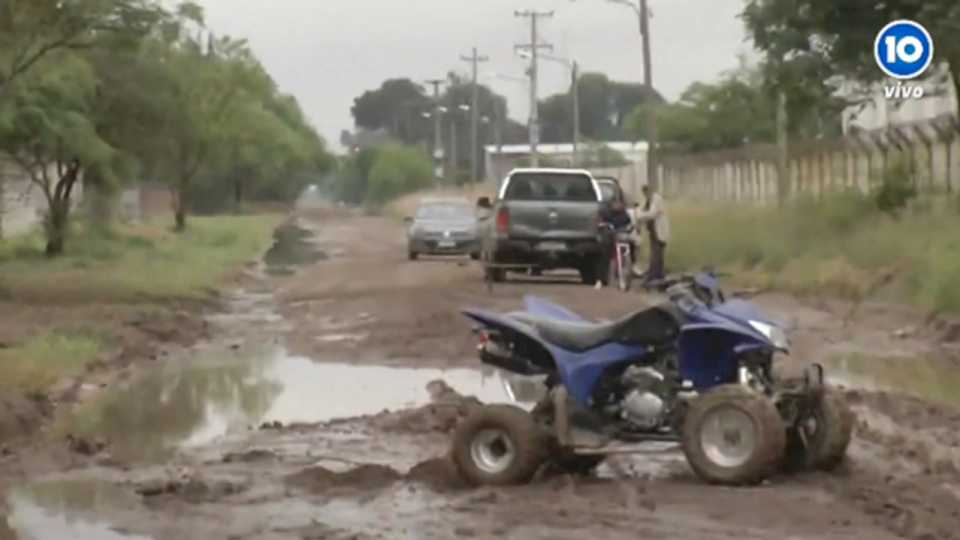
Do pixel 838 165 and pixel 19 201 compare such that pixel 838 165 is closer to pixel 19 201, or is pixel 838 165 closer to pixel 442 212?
pixel 442 212

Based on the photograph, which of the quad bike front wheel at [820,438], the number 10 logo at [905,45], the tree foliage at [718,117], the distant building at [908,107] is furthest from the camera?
the tree foliage at [718,117]

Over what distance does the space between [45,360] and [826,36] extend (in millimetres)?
19204

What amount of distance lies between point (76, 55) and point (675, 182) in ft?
121

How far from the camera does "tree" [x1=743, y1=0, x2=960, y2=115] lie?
33500mm

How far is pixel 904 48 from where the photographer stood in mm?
31203

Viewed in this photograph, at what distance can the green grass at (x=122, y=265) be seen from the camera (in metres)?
32.4

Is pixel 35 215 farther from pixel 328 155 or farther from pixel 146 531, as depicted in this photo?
pixel 328 155

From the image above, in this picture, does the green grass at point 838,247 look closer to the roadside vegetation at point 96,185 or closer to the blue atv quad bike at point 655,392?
the roadside vegetation at point 96,185

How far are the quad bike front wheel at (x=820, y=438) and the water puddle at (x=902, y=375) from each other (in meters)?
5.37

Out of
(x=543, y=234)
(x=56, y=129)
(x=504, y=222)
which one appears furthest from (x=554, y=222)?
(x=56, y=129)

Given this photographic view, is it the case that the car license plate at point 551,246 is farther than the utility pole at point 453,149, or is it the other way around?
the utility pole at point 453,149

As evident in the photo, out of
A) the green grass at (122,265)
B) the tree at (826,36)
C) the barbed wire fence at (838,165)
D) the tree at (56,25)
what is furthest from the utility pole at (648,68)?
the tree at (56,25)

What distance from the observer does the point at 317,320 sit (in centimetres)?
2722

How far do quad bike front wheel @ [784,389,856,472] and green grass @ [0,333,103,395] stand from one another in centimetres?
794
